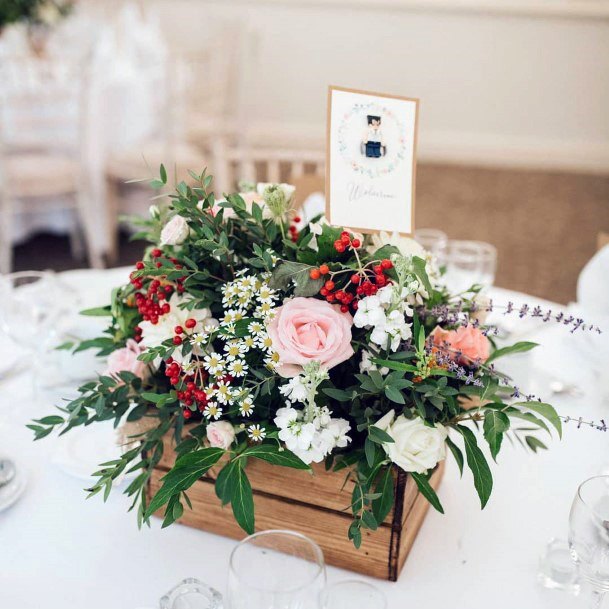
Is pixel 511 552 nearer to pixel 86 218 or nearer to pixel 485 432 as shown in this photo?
pixel 485 432

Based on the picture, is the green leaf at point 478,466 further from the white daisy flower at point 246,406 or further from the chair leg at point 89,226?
the chair leg at point 89,226

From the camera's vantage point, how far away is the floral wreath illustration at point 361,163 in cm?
92

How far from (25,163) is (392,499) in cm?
304

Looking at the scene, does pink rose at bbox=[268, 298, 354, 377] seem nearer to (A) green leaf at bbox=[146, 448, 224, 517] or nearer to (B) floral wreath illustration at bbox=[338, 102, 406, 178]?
(A) green leaf at bbox=[146, 448, 224, 517]

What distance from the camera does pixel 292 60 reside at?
5.30 m

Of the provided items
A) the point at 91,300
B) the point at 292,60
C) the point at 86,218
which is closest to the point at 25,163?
the point at 86,218

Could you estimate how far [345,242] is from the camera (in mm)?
799

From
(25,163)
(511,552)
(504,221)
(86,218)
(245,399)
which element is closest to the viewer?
(245,399)

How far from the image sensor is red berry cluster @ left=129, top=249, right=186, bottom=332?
33.5 inches

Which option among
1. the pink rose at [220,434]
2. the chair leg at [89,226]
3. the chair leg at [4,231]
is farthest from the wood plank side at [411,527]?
the chair leg at [89,226]

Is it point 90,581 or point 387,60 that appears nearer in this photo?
point 90,581

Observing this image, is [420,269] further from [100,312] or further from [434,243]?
[434,243]

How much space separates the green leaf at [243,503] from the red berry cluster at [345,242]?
0.88 ft

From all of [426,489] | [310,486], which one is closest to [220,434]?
[310,486]
